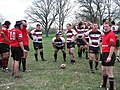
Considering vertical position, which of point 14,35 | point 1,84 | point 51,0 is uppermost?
point 51,0

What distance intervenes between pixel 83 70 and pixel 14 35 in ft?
11.6

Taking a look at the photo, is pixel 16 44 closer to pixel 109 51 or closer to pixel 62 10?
pixel 109 51

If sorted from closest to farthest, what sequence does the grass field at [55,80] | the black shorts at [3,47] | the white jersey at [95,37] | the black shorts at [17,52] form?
the grass field at [55,80], the black shorts at [17,52], the white jersey at [95,37], the black shorts at [3,47]

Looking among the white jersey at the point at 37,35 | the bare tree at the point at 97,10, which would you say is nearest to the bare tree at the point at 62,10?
the bare tree at the point at 97,10

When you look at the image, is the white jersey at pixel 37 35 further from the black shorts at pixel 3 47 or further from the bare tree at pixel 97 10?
the bare tree at pixel 97 10

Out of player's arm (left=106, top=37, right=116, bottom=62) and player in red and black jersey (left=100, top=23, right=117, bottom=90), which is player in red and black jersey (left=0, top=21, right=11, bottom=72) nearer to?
player in red and black jersey (left=100, top=23, right=117, bottom=90)

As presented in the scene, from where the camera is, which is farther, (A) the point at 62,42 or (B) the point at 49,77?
(A) the point at 62,42

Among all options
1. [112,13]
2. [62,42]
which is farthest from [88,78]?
[112,13]

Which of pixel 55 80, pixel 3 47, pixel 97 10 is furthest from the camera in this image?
pixel 97 10

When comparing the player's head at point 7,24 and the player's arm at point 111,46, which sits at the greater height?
the player's head at point 7,24

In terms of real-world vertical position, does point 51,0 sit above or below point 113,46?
above

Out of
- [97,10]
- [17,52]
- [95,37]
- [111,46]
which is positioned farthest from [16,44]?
[97,10]

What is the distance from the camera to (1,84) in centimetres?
878

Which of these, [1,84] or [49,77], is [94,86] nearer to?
[49,77]
